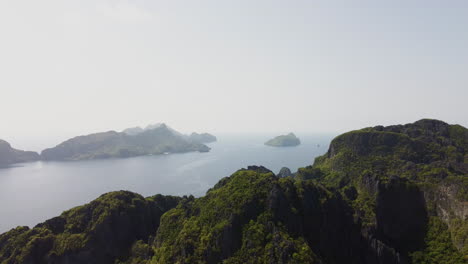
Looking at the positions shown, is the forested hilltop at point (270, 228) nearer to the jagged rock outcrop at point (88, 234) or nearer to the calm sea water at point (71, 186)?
the jagged rock outcrop at point (88, 234)

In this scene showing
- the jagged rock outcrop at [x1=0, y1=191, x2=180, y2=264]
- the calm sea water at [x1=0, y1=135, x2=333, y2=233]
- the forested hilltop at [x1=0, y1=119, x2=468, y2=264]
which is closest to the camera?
the forested hilltop at [x1=0, y1=119, x2=468, y2=264]

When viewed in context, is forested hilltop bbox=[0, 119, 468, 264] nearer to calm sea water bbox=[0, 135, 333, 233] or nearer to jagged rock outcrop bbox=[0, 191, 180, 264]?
jagged rock outcrop bbox=[0, 191, 180, 264]

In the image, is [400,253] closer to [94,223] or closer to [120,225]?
[120,225]

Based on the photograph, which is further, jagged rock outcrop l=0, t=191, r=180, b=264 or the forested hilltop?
jagged rock outcrop l=0, t=191, r=180, b=264

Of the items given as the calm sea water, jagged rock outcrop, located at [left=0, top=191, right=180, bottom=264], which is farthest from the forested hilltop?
the calm sea water

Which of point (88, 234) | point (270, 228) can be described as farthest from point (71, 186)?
point (270, 228)

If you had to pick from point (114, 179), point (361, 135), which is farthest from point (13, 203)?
point (361, 135)

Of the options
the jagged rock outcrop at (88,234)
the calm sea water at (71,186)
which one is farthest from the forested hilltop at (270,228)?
the calm sea water at (71,186)

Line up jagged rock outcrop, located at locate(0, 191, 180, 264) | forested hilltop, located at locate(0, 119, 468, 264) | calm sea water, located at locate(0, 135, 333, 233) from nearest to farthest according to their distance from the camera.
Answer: forested hilltop, located at locate(0, 119, 468, 264) < jagged rock outcrop, located at locate(0, 191, 180, 264) < calm sea water, located at locate(0, 135, 333, 233)

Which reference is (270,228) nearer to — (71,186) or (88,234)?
(88,234)
